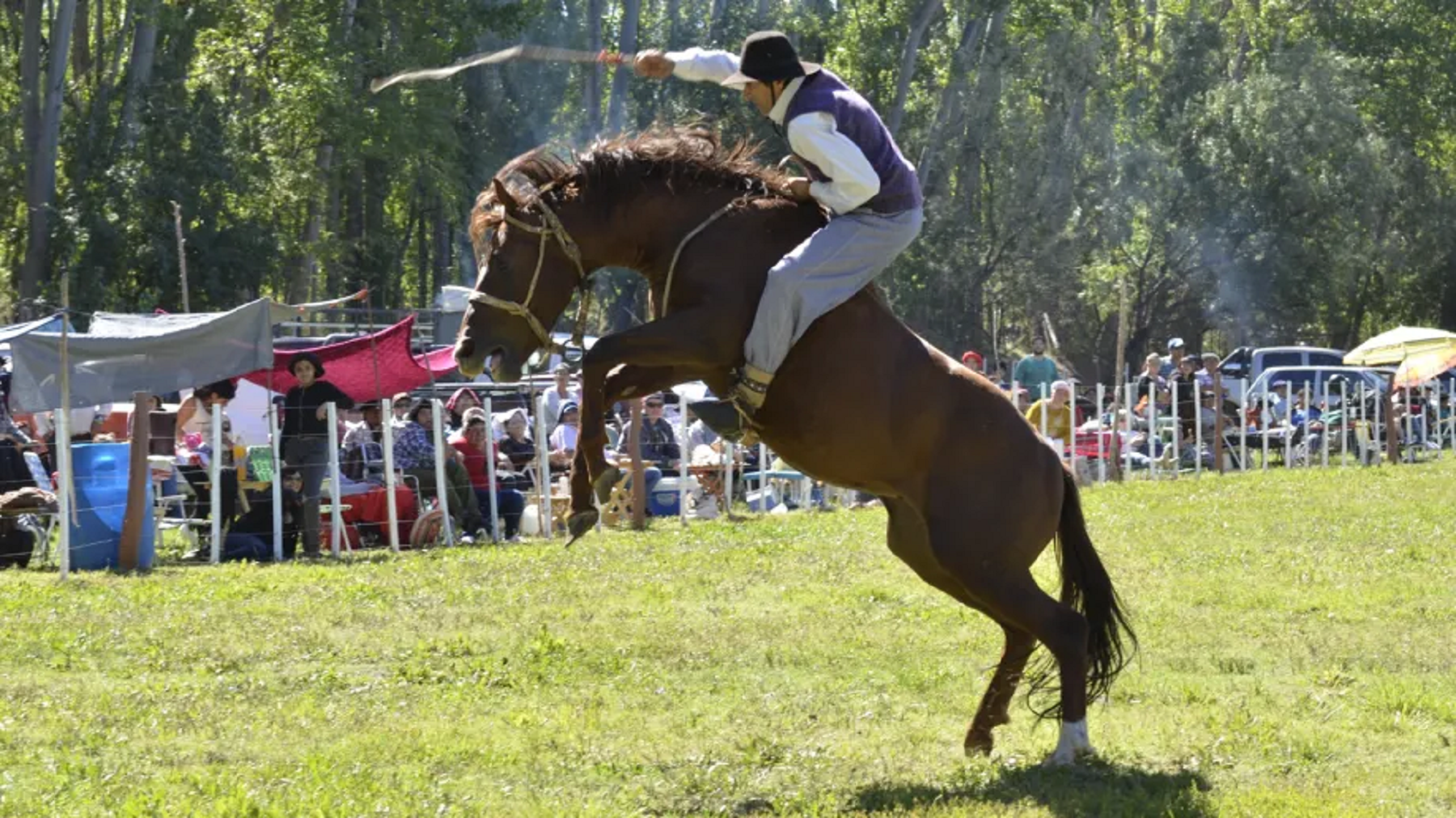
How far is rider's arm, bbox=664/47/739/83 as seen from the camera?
796 cm

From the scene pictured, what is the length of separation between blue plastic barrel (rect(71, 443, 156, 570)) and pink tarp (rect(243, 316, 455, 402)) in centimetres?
259

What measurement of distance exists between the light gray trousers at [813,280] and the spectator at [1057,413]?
15.0m

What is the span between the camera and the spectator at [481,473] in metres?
18.4

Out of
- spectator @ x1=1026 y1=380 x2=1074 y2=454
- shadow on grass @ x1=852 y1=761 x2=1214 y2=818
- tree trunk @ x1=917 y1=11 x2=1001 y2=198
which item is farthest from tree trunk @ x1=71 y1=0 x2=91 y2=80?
shadow on grass @ x1=852 y1=761 x2=1214 y2=818

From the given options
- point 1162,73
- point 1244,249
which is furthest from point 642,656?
point 1162,73

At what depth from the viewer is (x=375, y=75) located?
37.6m

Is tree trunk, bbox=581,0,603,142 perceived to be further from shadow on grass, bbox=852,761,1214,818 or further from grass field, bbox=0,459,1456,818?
shadow on grass, bbox=852,761,1214,818

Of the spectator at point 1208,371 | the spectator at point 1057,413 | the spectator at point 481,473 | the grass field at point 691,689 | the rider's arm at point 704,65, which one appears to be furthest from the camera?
the spectator at point 1208,371

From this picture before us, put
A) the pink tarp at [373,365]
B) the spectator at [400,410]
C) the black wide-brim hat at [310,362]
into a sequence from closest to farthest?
1. the black wide-brim hat at [310,362]
2. the spectator at [400,410]
3. the pink tarp at [373,365]

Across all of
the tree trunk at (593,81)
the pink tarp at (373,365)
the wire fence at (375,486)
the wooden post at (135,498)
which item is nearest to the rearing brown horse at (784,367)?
the wire fence at (375,486)

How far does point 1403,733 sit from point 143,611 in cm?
794

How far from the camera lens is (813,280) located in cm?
765

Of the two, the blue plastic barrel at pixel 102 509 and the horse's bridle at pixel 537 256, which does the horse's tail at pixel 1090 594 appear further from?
the blue plastic barrel at pixel 102 509

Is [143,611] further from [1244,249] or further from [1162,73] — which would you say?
[1162,73]
